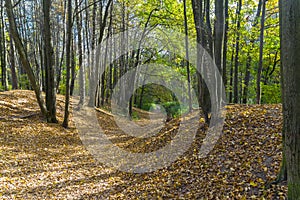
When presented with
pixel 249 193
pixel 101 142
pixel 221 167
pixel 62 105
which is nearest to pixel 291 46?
pixel 249 193

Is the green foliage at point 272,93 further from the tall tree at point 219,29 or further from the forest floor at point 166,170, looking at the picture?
the tall tree at point 219,29

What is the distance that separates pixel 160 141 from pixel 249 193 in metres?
4.49

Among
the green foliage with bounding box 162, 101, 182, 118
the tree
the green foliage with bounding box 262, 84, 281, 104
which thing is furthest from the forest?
the green foliage with bounding box 162, 101, 182, 118

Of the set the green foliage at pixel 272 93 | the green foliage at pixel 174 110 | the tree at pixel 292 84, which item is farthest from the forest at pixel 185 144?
the green foliage at pixel 174 110

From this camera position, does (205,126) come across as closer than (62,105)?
Yes

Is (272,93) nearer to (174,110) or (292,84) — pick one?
(174,110)

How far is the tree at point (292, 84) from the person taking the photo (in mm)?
2625

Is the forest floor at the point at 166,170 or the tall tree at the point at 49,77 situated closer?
the forest floor at the point at 166,170

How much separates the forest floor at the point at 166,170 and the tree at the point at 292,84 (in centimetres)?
89

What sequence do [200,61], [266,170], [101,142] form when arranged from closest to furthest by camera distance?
[266,170], [200,61], [101,142]

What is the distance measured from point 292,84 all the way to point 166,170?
161 inches

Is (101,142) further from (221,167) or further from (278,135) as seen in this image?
(278,135)

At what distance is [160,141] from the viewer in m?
8.23

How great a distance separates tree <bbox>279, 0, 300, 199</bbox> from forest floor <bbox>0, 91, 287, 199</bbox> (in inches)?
34.9
